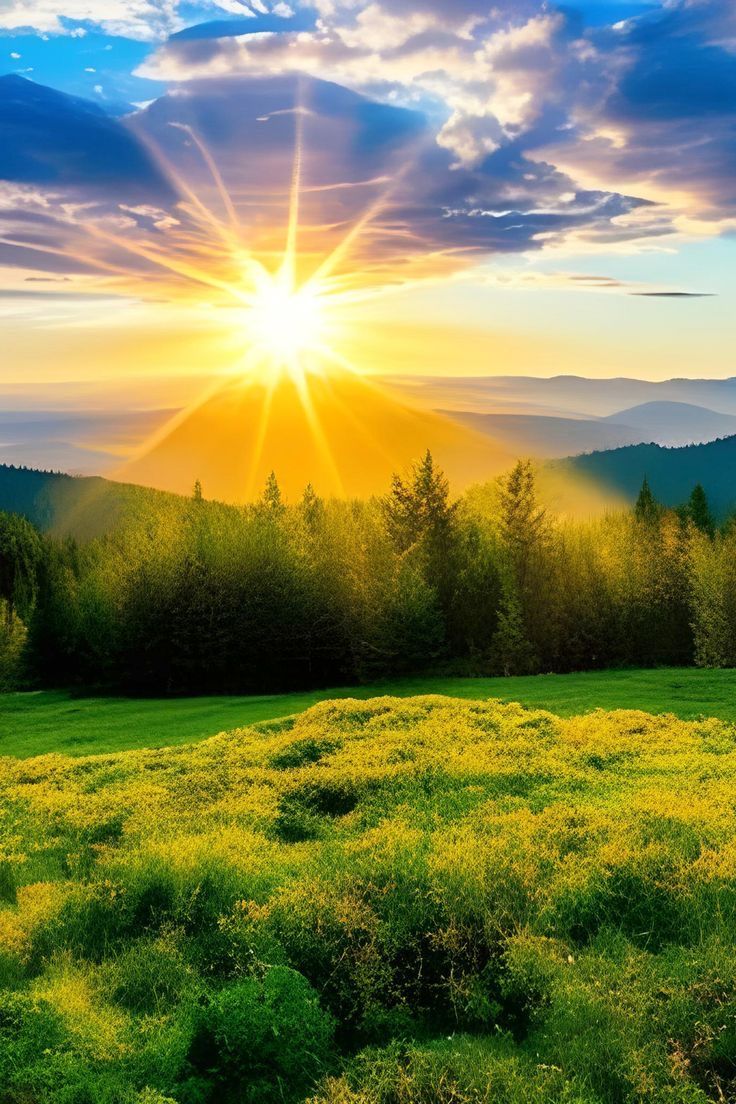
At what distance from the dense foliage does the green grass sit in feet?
42.5

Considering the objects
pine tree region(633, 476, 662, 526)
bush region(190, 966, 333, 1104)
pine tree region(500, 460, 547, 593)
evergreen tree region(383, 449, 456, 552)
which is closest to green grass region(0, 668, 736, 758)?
bush region(190, 966, 333, 1104)

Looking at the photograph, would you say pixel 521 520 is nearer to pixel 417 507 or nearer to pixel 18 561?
pixel 417 507

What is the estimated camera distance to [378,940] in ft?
31.4

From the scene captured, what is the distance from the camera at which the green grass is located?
2927cm

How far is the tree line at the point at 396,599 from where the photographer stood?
62281mm

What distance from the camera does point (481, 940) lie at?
9602 mm

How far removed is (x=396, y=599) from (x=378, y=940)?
47.8m

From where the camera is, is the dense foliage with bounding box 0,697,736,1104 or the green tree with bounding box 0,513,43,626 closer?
the dense foliage with bounding box 0,697,736,1104

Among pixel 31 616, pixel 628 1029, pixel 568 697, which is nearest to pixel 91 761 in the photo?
pixel 628 1029

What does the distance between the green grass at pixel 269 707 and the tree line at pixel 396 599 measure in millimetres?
9898

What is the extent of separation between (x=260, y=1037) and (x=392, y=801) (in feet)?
21.0

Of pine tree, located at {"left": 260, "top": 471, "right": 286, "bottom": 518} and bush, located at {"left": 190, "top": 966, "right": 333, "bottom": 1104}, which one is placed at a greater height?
pine tree, located at {"left": 260, "top": 471, "right": 286, "bottom": 518}

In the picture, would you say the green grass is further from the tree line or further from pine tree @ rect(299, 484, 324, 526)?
pine tree @ rect(299, 484, 324, 526)

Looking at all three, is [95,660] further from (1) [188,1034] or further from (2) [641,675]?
(1) [188,1034]
